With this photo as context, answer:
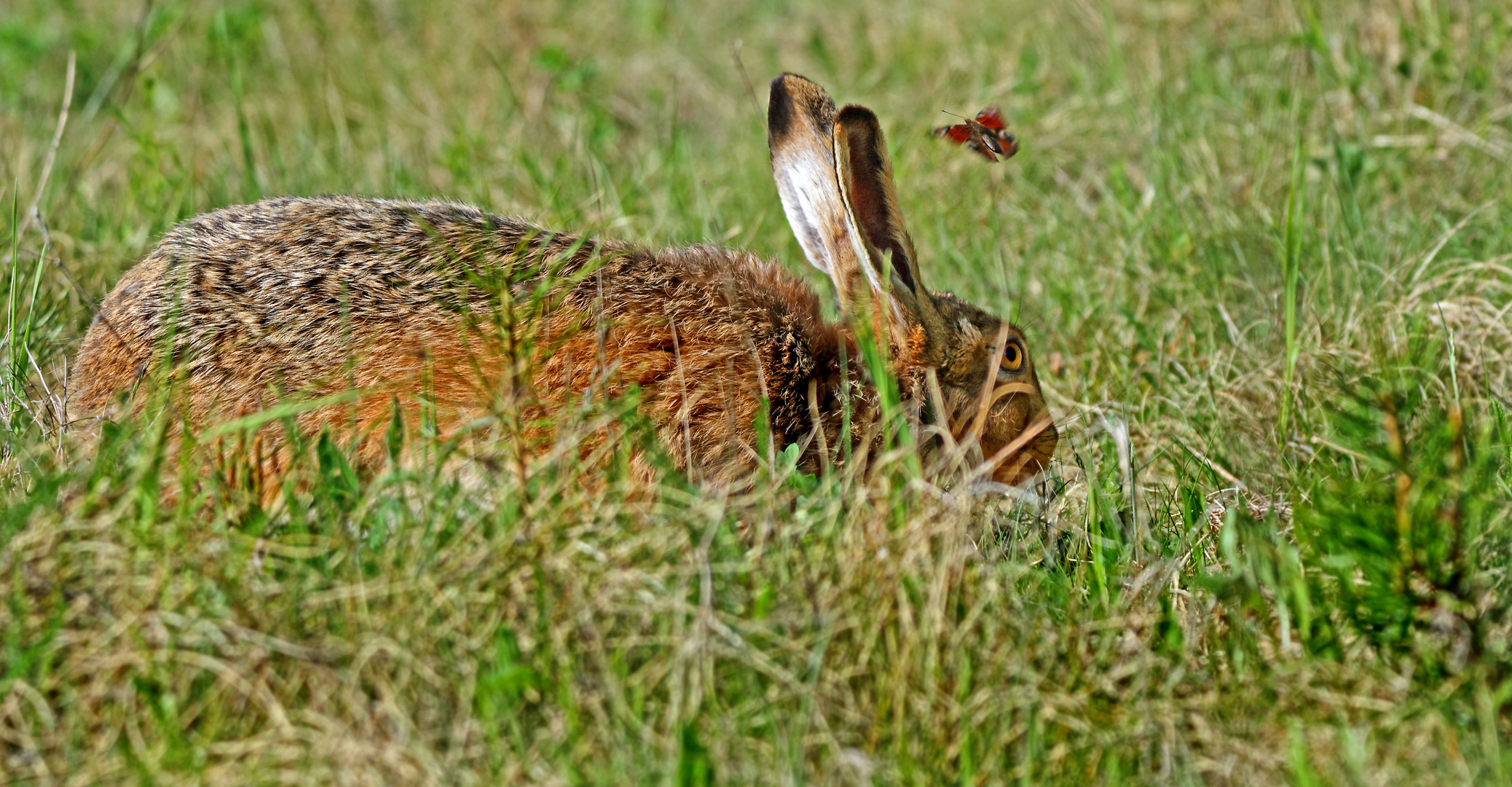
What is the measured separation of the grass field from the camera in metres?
2.31

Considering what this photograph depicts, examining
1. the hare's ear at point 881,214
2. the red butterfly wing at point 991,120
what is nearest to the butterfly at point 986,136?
the red butterfly wing at point 991,120

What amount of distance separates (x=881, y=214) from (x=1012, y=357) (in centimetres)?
61

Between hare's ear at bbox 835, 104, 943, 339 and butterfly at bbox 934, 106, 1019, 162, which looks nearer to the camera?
hare's ear at bbox 835, 104, 943, 339

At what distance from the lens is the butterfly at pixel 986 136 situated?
4.02 metres

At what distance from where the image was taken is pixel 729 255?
4.08 metres

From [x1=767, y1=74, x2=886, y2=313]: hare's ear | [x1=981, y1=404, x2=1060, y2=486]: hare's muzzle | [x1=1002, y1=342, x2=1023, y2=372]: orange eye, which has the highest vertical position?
[x1=767, y1=74, x2=886, y2=313]: hare's ear

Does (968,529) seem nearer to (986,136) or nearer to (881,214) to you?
(881,214)

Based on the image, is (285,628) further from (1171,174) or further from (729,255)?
(1171,174)

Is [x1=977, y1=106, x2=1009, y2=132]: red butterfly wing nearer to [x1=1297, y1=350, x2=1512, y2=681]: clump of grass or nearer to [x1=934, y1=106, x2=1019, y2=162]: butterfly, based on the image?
[x1=934, y1=106, x2=1019, y2=162]: butterfly

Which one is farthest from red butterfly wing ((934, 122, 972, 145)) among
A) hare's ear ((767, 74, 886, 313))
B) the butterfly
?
hare's ear ((767, 74, 886, 313))

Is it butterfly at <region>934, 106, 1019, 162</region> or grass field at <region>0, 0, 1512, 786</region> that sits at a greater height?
butterfly at <region>934, 106, 1019, 162</region>

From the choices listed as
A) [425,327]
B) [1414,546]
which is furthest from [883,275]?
[1414,546]

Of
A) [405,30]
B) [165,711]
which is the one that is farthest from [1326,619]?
[405,30]

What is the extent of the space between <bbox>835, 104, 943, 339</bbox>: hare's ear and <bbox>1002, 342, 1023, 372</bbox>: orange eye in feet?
0.86
